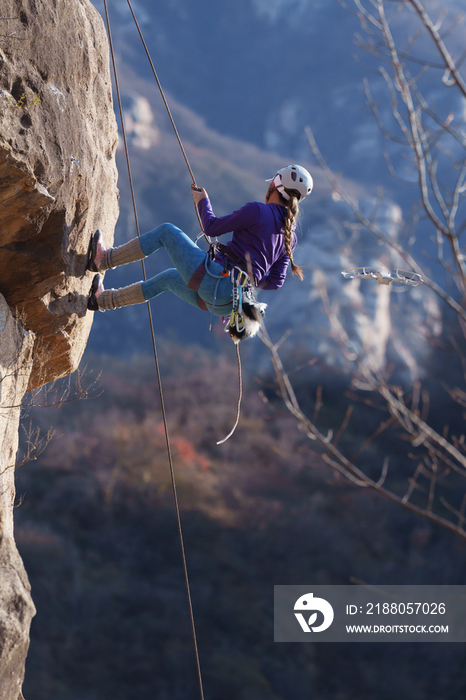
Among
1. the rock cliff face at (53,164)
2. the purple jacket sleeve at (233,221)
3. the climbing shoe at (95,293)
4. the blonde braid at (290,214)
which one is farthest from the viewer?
the climbing shoe at (95,293)

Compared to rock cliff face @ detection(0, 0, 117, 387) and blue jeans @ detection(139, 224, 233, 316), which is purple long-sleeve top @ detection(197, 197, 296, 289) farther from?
rock cliff face @ detection(0, 0, 117, 387)

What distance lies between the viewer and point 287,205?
4039 millimetres

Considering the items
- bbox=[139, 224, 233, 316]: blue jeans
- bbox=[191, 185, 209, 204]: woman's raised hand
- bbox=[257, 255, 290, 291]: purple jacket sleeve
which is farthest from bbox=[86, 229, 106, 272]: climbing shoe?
bbox=[257, 255, 290, 291]: purple jacket sleeve

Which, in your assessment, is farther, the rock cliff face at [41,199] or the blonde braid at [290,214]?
the blonde braid at [290,214]

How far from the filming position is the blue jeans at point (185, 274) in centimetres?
397

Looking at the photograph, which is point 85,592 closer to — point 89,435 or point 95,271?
point 89,435

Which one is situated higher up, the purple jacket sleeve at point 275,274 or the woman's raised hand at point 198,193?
the woman's raised hand at point 198,193

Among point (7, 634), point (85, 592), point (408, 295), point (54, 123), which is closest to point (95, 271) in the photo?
point (54, 123)

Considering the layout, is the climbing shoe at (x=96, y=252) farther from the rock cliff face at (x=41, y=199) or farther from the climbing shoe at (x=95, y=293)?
the climbing shoe at (x=95, y=293)

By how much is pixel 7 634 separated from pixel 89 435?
48.7ft

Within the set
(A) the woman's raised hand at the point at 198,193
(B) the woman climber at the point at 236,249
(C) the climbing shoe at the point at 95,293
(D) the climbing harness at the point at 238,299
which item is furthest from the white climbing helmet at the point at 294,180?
(C) the climbing shoe at the point at 95,293

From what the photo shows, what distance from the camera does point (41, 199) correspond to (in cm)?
360

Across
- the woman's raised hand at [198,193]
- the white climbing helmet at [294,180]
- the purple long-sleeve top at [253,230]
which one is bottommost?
the purple long-sleeve top at [253,230]

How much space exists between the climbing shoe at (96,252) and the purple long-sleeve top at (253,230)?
787mm
